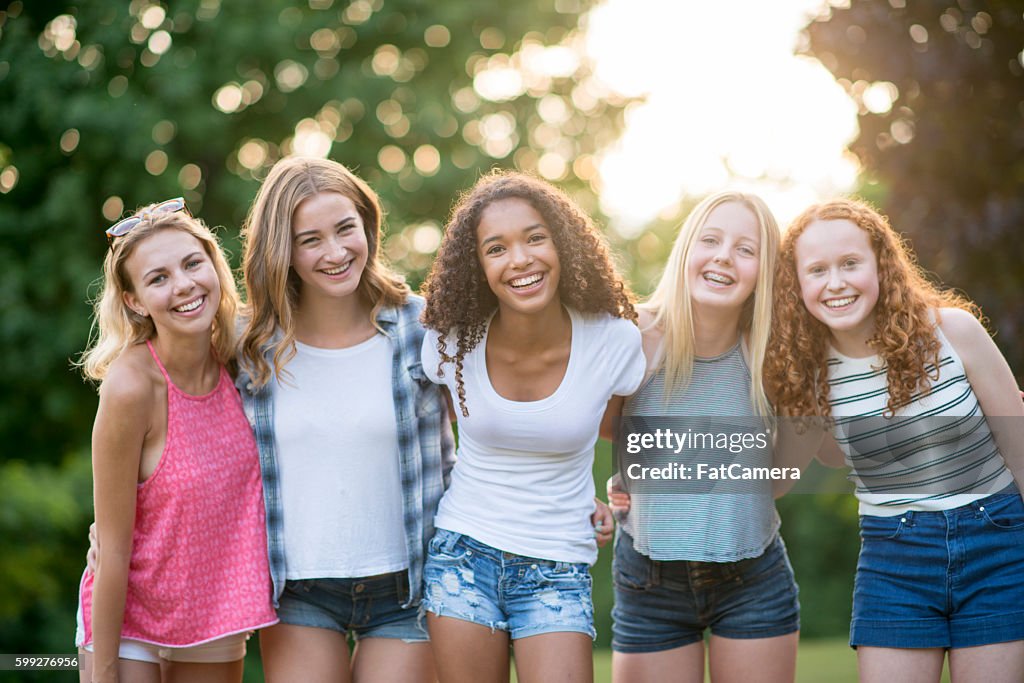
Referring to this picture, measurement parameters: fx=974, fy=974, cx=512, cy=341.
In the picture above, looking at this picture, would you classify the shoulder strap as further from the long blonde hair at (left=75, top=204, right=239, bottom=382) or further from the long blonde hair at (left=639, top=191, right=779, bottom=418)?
the long blonde hair at (left=639, top=191, right=779, bottom=418)

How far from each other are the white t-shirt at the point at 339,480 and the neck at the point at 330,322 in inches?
7.0

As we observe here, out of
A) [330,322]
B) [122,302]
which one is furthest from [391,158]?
[122,302]

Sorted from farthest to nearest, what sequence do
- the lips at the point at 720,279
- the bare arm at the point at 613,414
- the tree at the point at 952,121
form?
the tree at the point at 952,121
the bare arm at the point at 613,414
the lips at the point at 720,279

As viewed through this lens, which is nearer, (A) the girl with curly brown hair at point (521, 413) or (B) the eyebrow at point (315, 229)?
(A) the girl with curly brown hair at point (521, 413)

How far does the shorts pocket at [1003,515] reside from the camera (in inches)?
117

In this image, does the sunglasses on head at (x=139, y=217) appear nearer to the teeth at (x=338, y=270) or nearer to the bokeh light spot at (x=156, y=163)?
the teeth at (x=338, y=270)

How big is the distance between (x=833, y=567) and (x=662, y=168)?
5.83 meters

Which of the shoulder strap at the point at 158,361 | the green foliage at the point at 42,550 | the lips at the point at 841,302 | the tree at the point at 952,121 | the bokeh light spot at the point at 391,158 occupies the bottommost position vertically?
the green foliage at the point at 42,550

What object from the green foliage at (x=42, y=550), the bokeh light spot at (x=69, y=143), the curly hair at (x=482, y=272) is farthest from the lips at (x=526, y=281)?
the bokeh light spot at (x=69, y=143)

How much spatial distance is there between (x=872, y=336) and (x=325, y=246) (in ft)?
6.00

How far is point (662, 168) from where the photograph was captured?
479 inches

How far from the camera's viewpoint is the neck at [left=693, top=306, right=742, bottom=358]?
340 cm

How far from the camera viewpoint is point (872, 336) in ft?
10.4

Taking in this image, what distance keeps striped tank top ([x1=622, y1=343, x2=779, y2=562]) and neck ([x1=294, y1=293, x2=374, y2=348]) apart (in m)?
0.99
